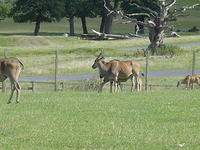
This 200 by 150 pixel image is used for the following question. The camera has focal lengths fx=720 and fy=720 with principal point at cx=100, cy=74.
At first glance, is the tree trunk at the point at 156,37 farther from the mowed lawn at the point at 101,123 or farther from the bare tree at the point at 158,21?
the mowed lawn at the point at 101,123

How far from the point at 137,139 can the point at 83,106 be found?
18.6 feet

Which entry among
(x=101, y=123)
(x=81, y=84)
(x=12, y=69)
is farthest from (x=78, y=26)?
(x=101, y=123)

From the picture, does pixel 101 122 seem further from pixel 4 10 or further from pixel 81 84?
pixel 4 10

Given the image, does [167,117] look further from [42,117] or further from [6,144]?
[6,144]

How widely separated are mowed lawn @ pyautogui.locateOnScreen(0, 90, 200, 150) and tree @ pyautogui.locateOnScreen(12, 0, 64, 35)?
74429mm

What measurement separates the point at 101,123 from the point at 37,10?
269 ft

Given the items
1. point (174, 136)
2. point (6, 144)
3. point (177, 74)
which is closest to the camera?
point (6, 144)

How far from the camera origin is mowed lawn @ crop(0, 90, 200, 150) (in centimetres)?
1220

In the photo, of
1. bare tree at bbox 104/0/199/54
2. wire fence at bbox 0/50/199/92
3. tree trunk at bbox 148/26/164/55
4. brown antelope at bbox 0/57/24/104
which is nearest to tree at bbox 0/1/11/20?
tree trunk at bbox 148/26/164/55

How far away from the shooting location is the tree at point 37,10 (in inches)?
3720

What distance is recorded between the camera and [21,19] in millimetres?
96688

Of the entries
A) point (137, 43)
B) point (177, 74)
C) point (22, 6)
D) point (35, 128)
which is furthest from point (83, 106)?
point (22, 6)

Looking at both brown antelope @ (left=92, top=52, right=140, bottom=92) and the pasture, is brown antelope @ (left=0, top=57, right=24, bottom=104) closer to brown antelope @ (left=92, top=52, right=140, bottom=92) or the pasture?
the pasture

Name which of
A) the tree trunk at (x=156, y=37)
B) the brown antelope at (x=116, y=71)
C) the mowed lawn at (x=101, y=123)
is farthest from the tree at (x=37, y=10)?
the mowed lawn at (x=101, y=123)
